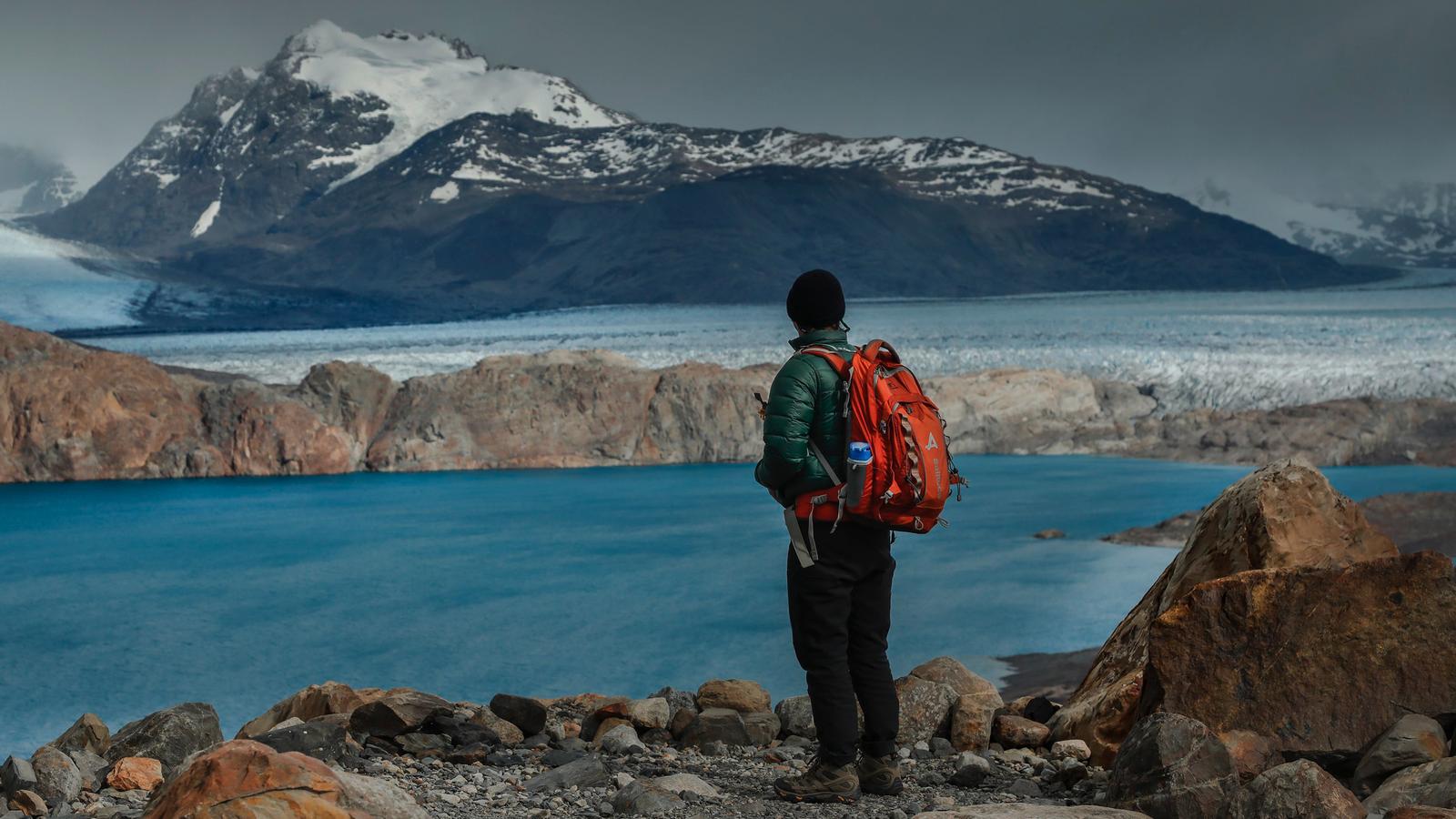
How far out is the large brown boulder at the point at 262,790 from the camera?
2568mm

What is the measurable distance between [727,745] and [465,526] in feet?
54.7

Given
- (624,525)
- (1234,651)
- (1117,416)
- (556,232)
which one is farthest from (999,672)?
(556,232)

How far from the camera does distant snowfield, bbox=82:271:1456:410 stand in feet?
88.5

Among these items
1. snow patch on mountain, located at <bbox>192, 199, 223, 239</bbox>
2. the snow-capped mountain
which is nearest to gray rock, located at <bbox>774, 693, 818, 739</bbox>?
the snow-capped mountain

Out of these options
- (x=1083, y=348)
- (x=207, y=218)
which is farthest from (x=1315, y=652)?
(x=207, y=218)

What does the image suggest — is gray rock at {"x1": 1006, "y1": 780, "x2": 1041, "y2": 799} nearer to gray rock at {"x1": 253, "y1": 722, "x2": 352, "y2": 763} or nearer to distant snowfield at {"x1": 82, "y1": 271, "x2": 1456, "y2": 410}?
gray rock at {"x1": 253, "y1": 722, "x2": 352, "y2": 763}

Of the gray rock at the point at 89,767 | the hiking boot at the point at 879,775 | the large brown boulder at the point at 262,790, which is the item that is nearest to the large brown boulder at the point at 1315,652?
the hiking boot at the point at 879,775

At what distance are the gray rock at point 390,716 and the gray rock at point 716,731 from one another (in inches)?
33.1

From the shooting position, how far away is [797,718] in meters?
4.38

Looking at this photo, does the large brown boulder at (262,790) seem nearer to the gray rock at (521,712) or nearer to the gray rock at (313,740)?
the gray rock at (313,740)

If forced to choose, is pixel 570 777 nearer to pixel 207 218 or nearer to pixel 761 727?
pixel 761 727

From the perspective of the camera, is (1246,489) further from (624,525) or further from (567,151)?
(567,151)

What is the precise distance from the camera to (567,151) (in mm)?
187000

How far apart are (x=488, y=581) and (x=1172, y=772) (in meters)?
14.1
